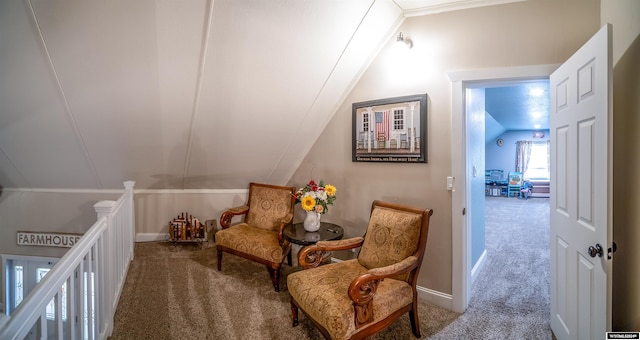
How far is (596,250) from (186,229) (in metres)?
3.80

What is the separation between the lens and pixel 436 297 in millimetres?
2389

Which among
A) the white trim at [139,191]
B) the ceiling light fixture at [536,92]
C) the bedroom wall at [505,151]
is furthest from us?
the bedroom wall at [505,151]

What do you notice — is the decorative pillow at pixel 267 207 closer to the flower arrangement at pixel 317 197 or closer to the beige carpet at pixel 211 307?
the beige carpet at pixel 211 307

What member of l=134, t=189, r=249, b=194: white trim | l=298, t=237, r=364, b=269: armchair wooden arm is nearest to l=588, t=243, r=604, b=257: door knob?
l=298, t=237, r=364, b=269: armchair wooden arm

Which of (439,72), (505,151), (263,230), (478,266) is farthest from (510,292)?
(505,151)

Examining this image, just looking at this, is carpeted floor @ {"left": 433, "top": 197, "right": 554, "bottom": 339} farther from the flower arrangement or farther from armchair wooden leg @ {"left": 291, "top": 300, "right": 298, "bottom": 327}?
the flower arrangement

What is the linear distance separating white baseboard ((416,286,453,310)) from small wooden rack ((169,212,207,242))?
270 cm

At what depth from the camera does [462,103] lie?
223cm

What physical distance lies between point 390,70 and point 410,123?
20.2 inches

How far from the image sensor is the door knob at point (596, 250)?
4.56ft

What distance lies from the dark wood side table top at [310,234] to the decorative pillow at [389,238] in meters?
0.40

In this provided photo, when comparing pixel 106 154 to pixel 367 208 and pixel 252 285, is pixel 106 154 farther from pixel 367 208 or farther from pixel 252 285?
pixel 367 208

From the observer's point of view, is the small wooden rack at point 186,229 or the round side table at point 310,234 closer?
the round side table at point 310,234

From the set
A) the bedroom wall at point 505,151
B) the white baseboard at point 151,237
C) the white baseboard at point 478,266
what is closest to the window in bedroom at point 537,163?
the bedroom wall at point 505,151
